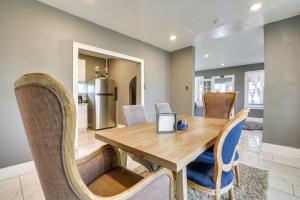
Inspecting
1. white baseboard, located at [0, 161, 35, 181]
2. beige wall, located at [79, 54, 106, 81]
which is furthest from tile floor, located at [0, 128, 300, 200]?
beige wall, located at [79, 54, 106, 81]

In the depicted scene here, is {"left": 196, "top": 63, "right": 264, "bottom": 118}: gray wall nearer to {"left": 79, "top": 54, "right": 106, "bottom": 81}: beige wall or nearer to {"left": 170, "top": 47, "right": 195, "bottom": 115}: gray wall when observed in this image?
{"left": 170, "top": 47, "right": 195, "bottom": 115}: gray wall

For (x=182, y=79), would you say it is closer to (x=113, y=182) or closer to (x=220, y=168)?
(x=220, y=168)

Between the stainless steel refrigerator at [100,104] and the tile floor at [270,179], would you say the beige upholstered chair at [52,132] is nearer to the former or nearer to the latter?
the tile floor at [270,179]

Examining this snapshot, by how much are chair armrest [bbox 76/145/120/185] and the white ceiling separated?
2229 millimetres

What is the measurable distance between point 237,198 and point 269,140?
6.85ft

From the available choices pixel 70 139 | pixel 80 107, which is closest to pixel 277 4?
pixel 70 139

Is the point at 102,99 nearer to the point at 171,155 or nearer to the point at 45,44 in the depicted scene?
the point at 45,44

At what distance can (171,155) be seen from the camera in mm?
876

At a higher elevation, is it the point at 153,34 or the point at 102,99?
the point at 153,34

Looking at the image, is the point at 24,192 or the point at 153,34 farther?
the point at 153,34

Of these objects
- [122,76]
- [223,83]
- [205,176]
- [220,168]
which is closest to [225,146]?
[220,168]

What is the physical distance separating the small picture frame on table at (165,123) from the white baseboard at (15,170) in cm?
211

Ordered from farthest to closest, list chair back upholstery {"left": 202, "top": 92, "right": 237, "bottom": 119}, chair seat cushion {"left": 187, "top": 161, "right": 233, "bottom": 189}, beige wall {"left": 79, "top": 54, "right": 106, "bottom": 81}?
beige wall {"left": 79, "top": 54, "right": 106, "bottom": 81} < chair back upholstery {"left": 202, "top": 92, "right": 237, "bottom": 119} < chair seat cushion {"left": 187, "top": 161, "right": 233, "bottom": 189}

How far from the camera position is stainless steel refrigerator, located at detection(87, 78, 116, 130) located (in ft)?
14.8
